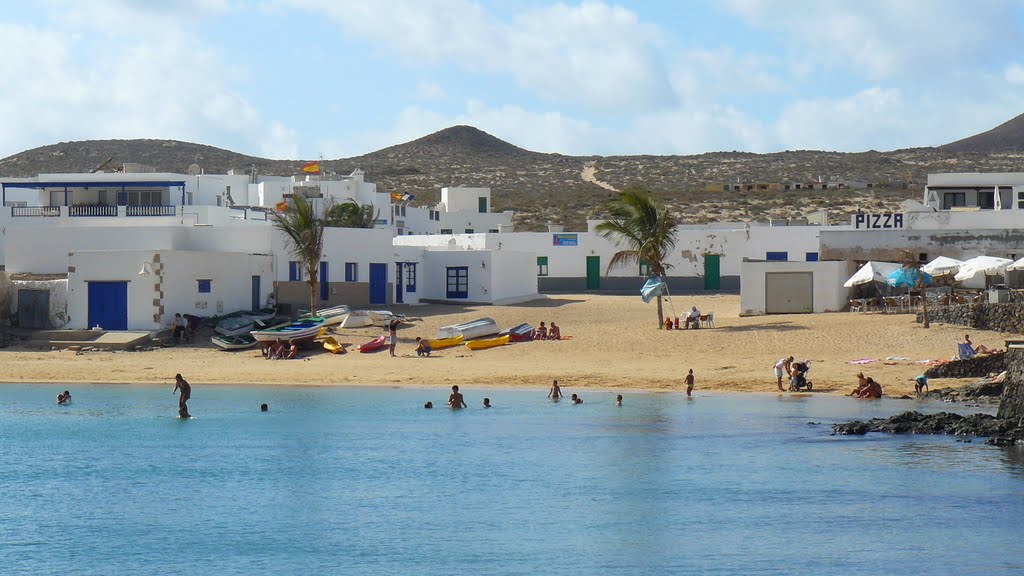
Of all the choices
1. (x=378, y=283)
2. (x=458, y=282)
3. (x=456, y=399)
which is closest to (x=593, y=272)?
(x=458, y=282)

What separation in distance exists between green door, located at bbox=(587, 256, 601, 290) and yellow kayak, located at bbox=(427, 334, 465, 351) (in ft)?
68.0

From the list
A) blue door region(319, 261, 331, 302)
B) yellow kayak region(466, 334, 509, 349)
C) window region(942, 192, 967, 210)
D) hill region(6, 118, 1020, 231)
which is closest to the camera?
yellow kayak region(466, 334, 509, 349)

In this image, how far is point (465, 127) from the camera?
531ft

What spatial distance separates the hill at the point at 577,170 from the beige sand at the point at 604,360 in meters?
48.3

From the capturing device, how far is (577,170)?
451ft

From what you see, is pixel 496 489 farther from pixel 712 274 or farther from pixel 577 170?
pixel 577 170

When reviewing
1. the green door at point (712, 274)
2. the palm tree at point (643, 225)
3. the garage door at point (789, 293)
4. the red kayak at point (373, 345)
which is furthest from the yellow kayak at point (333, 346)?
the green door at point (712, 274)

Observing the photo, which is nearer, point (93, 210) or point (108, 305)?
point (108, 305)

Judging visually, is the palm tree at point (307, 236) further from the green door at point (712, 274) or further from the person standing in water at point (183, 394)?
the green door at point (712, 274)

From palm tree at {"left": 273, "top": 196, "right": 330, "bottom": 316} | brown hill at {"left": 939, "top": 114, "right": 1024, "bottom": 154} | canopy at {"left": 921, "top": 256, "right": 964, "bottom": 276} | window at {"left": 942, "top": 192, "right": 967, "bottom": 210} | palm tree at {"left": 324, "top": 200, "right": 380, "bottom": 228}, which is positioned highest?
brown hill at {"left": 939, "top": 114, "right": 1024, "bottom": 154}

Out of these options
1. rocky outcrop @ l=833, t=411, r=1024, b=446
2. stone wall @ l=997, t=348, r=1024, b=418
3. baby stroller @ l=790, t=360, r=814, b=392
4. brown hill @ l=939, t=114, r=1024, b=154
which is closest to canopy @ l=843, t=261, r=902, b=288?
baby stroller @ l=790, t=360, r=814, b=392

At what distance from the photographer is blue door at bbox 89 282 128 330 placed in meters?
47.2

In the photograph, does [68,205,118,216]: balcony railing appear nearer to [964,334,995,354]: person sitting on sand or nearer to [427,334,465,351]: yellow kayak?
[427,334,465,351]: yellow kayak

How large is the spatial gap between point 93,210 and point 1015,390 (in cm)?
4243
